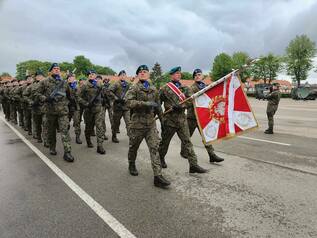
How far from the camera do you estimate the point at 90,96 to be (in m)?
7.34

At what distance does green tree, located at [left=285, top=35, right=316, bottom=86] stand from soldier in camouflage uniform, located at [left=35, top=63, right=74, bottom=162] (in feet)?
228

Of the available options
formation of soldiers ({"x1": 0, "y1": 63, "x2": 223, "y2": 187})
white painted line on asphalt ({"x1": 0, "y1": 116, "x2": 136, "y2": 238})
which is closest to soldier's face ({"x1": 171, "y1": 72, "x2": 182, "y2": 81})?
formation of soldiers ({"x1": 0, "y1": 63, "x2": 223, "y2": 187})

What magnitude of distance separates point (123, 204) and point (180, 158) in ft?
8.69

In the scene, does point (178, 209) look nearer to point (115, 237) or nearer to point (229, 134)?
point (115, 237)

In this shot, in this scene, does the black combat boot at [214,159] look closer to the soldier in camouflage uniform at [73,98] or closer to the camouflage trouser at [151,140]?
the camouflage trouser at [151,140]

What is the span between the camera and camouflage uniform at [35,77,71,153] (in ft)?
20.3

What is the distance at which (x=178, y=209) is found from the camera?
3.59 meters

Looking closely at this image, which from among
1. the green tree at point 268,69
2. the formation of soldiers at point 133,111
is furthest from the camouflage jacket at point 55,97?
the green tree at point 268,69

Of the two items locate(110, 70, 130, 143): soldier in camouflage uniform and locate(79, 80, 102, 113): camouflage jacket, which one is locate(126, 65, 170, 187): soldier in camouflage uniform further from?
locate(110, 70, 130, 143): soldier in camouflage uniform

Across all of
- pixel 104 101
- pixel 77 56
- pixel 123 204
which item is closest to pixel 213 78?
pixel 77 56

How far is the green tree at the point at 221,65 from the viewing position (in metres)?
80.1

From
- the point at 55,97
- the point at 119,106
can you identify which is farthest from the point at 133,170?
the point at 119,106

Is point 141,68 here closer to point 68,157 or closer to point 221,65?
point 68,157

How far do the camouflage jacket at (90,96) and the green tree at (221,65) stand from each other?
75451mm
